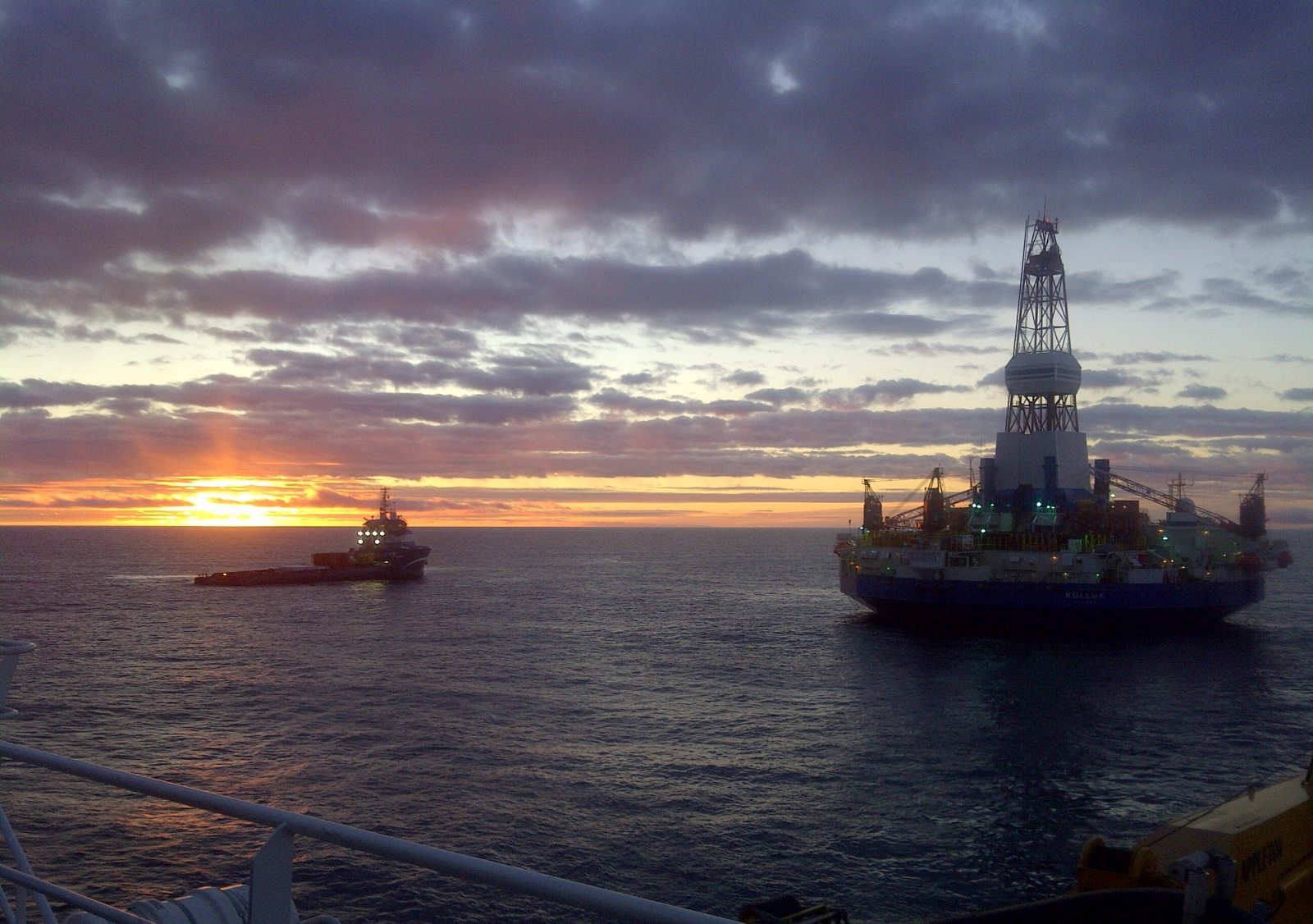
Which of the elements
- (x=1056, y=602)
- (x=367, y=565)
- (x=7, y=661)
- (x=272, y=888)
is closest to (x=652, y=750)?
(x=7, y=661)

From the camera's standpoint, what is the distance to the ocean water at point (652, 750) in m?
24.6

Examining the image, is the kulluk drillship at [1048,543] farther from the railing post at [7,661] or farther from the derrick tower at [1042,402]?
the railing post at [7,661]

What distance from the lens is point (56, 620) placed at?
83000 millimetres

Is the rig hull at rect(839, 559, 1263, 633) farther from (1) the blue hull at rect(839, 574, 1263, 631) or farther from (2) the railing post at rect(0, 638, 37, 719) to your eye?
(2) the railing post at rect(0, 638, 37, 719)

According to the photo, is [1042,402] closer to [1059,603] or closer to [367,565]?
[1059,603]

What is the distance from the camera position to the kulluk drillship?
75.4 meters

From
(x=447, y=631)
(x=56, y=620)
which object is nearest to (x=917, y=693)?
(x=447, y=631)

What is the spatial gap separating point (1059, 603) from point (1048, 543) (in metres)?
8.32

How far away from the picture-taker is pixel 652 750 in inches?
1459

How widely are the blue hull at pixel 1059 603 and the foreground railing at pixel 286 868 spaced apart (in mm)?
77880

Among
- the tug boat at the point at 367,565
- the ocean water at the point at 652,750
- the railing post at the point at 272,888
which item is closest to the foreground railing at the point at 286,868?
the railing post at the point at 272,888

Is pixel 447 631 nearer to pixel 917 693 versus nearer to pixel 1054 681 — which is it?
pixel 917 693

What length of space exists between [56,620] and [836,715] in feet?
245

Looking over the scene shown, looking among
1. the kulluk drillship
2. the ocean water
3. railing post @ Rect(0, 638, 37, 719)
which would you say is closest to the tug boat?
the ocean water
